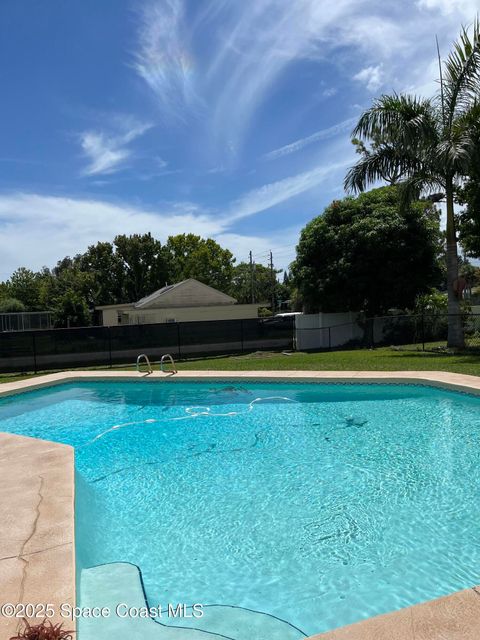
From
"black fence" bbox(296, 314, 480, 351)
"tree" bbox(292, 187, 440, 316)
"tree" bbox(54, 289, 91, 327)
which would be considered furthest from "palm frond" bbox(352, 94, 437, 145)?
"tree" bbox(54, 289, 91, 327)

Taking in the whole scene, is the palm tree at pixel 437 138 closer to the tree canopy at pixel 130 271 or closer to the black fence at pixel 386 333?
the black fence at pixel 386 333

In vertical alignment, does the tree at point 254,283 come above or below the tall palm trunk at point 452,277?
above

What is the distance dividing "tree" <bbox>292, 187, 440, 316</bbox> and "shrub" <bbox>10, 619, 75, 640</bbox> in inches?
793

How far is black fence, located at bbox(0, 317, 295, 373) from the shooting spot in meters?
17.9

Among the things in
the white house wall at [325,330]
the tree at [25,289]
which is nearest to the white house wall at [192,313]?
the white house wall at [325,330]

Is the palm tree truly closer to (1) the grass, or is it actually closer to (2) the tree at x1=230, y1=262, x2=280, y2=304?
(1) the grass

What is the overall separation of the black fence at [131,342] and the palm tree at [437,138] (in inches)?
309

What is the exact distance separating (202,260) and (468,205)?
36.0 metres

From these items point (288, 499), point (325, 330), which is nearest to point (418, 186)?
point (325, 330)

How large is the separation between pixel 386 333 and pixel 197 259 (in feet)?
109

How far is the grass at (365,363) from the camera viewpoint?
13.5m

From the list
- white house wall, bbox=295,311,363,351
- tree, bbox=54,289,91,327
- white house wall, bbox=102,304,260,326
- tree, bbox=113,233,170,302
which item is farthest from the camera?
tree, bbox=113,233,170,302

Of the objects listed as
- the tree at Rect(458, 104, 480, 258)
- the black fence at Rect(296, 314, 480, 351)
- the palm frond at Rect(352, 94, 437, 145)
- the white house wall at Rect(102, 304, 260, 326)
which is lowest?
the black fence at Rect(296, 314, 480, 351)

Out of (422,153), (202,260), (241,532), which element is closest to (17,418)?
(241,532)
